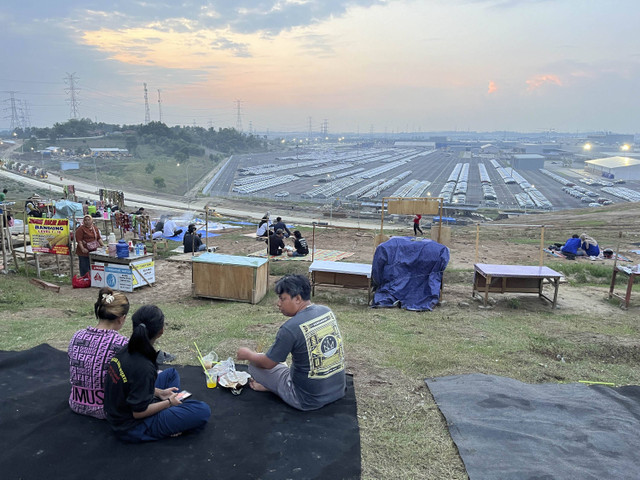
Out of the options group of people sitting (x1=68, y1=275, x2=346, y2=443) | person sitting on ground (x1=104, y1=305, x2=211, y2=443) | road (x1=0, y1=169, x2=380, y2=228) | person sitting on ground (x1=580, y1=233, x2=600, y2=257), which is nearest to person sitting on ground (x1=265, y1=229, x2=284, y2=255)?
group of people sitting (x1=68, y1=275, x2=346, y2=443)

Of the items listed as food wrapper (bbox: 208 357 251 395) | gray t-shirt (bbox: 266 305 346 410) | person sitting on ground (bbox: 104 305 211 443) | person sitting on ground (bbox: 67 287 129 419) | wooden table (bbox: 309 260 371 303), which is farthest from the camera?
wooden table (bbox: 309 260 371 303)

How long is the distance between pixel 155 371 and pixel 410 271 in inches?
301

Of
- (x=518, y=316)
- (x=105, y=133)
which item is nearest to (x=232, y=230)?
(x=518, y=316)

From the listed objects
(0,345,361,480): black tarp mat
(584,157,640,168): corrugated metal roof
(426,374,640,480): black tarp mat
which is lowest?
(584,157,640,168): corrugated metal roof

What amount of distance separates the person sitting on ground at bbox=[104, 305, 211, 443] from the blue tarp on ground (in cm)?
691

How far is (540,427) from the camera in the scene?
4391mm

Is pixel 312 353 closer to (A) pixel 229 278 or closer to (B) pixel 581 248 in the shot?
(A) pixel 229 278

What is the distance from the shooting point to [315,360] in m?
4.19

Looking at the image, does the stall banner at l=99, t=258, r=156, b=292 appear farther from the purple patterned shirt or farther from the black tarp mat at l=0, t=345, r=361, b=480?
the purple patterned shirt

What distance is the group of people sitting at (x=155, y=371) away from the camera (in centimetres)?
349

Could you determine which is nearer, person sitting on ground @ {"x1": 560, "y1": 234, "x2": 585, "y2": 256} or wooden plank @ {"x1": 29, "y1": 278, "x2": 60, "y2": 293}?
wooden plank @ {"x1": 29, "y1": 278, "x2": 60, "y2": 293}

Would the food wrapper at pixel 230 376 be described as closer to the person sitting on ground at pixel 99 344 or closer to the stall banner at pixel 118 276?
the person sitting on ground at pixel 99 344

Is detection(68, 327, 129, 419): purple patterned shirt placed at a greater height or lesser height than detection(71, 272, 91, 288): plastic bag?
greater

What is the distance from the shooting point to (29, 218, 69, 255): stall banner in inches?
438
